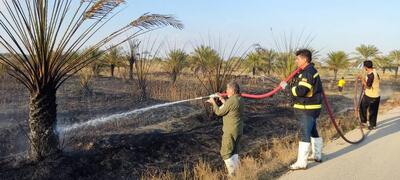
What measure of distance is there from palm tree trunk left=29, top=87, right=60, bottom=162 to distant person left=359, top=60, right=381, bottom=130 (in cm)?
762

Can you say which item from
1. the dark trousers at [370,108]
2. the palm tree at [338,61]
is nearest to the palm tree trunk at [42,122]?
the dark trousers at [370,108]

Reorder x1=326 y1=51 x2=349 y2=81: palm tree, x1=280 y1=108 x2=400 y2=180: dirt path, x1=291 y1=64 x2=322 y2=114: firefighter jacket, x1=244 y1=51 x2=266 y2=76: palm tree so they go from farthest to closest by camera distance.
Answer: x1=326 y1=51 x2=349 y2=81: palm tree < x1=244 y1=51 x2=266 y2=76: palm tree < x1=291 y1=64 x2=322 y2=114: firefighter jacket < x1=280 y1=108 x2=400 y2=180: dirt path

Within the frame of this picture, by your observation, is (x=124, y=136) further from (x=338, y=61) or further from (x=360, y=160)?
(x=338, y=61)

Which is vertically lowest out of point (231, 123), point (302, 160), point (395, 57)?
point (302, 160)

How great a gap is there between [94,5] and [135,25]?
84cm

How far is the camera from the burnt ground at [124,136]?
29.5 feet

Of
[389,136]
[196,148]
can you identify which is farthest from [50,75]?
[389,136]

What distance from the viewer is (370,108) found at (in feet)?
40.2

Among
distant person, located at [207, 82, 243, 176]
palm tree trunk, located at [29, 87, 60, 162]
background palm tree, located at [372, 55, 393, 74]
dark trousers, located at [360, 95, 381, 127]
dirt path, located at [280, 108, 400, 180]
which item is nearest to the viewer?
dirt path, located at [280, 108, 400, 180]

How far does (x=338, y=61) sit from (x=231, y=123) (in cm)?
4608

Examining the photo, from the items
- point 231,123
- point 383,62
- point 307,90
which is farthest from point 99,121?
point 383,62

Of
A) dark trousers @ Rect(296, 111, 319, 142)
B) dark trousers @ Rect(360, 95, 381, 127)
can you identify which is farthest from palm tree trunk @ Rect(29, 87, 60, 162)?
dark trousers @ Rect(360, 95, 381, 127)

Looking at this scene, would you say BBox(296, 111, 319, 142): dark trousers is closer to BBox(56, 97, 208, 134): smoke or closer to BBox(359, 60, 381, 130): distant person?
BBox(56, 97, 208, 134): smoke

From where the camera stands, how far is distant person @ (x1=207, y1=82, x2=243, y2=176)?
777cm
